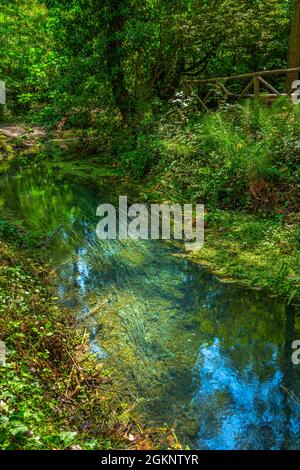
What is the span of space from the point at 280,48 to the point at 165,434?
16.2 m

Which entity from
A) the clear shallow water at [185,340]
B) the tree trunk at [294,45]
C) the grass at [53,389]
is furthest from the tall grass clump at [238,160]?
the grass at [53,389]

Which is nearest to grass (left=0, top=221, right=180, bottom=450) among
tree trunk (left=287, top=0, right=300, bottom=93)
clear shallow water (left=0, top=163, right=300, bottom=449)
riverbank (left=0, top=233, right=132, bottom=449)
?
riverbank (left=0, top=233, right=132, bottom=449)

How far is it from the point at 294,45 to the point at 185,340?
10.7 meters

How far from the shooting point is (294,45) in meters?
12.4

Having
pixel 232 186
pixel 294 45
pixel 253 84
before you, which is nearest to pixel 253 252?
pixel 232 186

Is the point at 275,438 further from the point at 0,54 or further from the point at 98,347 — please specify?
the point at 0,54

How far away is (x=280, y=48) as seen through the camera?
53.7 ft

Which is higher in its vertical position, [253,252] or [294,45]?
[294,45]

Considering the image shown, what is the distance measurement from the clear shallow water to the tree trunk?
725 centimetres

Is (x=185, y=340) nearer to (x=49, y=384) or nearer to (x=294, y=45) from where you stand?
(x=49, y=384)

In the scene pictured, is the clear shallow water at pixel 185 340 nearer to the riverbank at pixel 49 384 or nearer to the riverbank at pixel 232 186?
the riverbank at pixel 49 384

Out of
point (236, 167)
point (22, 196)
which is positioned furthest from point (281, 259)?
point (22, 196)

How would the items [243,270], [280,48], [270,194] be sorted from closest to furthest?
[243,270], [270,194], [280,48]

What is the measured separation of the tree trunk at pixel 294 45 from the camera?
12078mm
